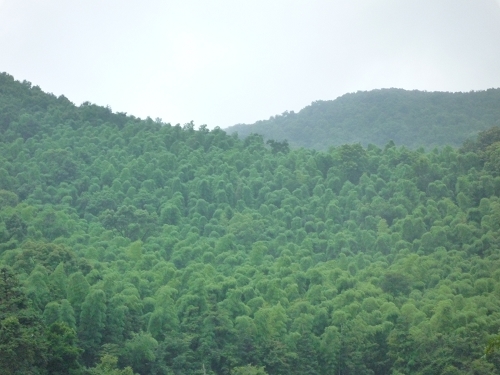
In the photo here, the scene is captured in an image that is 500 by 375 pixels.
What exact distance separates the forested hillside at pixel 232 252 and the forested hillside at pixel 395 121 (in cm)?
2444

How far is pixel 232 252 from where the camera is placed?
1598 inches

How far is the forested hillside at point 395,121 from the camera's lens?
76750 mm

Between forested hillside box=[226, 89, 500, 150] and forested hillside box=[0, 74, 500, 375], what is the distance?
24.4 meters

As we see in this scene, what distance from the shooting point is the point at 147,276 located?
118 feet

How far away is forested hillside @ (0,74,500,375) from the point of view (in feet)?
101

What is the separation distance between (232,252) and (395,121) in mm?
44272

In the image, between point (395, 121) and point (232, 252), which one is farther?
point (395, 121)

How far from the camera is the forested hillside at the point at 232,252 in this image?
101ft

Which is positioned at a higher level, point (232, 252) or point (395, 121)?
point (395, 121)

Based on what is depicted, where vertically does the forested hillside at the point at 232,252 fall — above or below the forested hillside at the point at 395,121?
below

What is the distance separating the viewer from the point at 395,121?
8125 cm

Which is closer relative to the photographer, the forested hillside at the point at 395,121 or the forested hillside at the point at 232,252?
the forested hillside at the point at 232,252

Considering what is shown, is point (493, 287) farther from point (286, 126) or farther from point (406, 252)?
point (286, 126)

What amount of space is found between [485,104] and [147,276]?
185 ft
